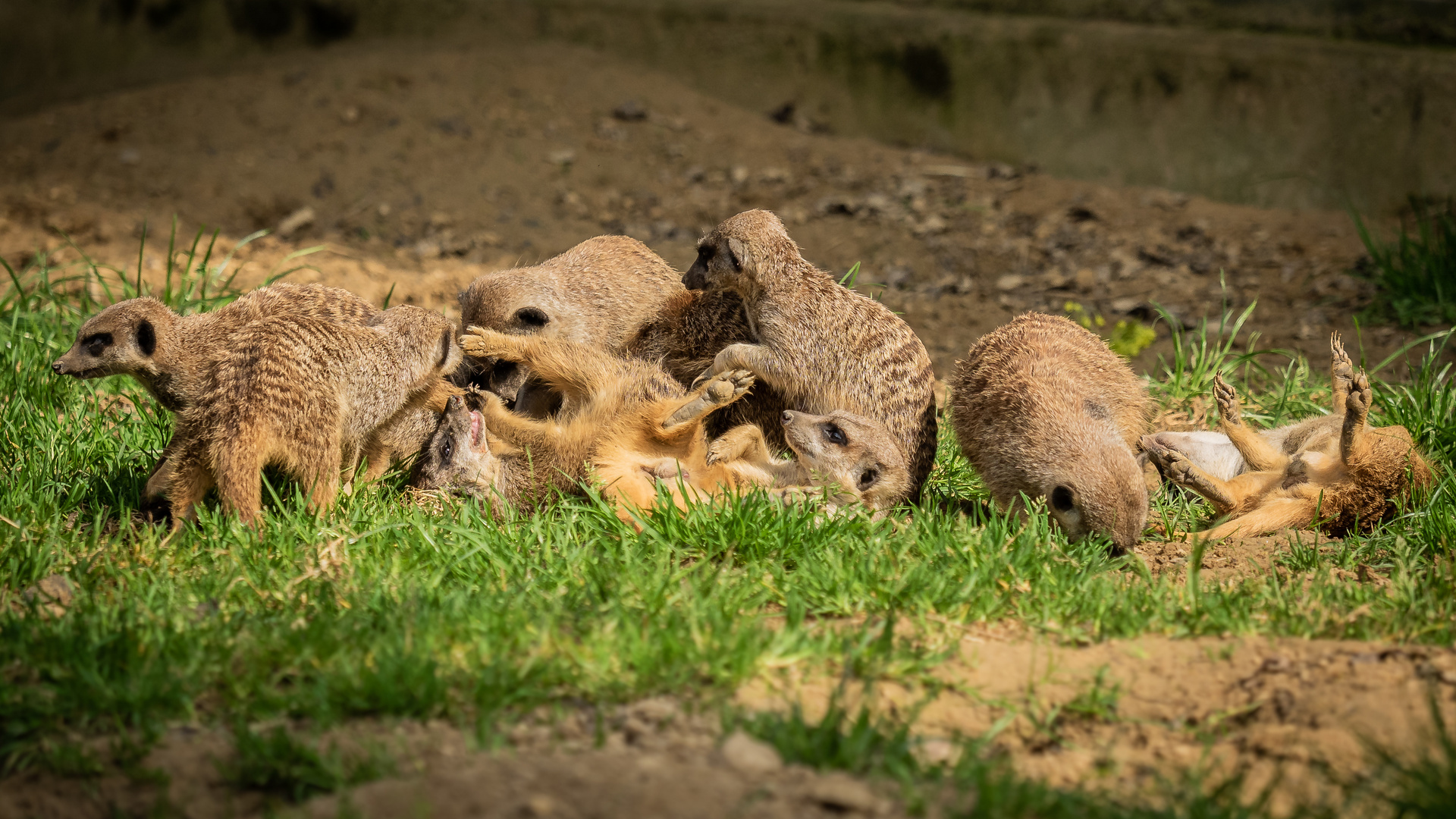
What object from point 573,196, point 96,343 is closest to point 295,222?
point 573,196

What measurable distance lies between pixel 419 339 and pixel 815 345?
142 centimetres

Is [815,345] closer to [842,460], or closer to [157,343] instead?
[842,460]

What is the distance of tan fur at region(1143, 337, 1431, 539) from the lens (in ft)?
13.2

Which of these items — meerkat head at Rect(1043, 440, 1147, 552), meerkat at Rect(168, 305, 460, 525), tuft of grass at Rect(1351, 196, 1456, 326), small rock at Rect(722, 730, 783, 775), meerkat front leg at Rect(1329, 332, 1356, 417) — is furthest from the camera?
tuft of grass at Rect(1351, 196, 1456, 326)

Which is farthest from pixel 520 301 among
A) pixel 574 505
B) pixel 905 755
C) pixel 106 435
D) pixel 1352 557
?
pixel 1352 557

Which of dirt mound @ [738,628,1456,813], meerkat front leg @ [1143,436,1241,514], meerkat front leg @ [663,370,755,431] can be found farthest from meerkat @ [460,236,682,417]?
dirt mound @ [738,628,1456,813]

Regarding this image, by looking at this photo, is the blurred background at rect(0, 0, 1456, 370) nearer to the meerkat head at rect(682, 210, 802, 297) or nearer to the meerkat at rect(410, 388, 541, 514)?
the meerkat head at rect(682, 210, 802, 297)

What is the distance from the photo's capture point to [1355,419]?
399 cm

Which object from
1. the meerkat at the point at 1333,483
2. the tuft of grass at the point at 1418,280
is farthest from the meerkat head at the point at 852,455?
the tuft of grass at the point at 1418,280

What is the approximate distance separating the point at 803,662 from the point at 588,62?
6.54 metres

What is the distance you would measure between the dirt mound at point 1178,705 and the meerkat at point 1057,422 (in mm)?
783

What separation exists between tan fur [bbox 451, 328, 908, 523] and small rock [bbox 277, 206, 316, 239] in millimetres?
2860

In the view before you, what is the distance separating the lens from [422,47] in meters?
8.38

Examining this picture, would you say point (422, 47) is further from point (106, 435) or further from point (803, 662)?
point (803, 662)
